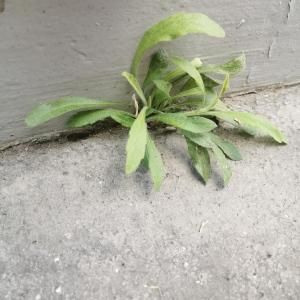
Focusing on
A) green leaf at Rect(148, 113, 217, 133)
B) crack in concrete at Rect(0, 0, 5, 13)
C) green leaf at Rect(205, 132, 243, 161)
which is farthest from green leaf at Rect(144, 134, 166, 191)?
crack in concrete at Rect(0, 0, 5, 13)

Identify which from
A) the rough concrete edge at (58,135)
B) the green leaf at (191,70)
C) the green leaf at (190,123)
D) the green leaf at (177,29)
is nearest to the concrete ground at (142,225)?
the rough concrete edge at (58,135)

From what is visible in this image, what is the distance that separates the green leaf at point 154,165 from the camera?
1456 millimetres

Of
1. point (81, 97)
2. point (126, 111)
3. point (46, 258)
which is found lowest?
point (46, 258)

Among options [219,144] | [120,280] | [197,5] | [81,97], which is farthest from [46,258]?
[197,5]

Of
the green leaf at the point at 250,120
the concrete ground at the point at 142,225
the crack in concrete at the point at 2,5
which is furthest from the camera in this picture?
the green leaf at the point at 250,120

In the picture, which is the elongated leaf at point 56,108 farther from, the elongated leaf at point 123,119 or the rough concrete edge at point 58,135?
the rough concrete edge at point 58,135

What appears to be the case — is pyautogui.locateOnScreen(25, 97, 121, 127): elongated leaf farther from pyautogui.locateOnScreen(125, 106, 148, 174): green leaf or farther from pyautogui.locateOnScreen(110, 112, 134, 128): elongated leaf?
pyautogui.locateOnScreen(125, 106, 148, 174): green leaf

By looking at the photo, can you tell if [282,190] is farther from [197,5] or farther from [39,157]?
[39,157]

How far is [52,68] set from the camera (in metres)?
1.59

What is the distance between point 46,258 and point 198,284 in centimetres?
44

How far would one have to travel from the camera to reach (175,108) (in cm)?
175

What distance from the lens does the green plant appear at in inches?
58.9

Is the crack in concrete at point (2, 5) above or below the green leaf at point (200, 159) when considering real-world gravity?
above

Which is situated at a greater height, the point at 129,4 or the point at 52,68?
the point at 129,4
